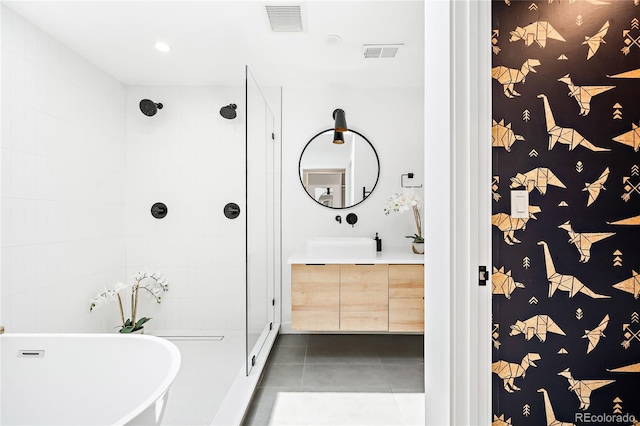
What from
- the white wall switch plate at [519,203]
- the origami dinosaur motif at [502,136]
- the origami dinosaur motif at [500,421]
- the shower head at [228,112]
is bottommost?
the origami dinosaur motif at [500,421]

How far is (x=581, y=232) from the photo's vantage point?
1168mm

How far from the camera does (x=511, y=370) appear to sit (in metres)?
1.16

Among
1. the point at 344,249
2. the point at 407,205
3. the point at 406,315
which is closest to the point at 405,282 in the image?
the point at 406,315

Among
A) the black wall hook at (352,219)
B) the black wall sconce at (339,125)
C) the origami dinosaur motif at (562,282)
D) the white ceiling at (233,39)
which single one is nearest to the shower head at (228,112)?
the white ceiling at (233,39)

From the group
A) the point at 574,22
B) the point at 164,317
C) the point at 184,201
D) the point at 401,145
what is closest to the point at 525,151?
the point at 574,22

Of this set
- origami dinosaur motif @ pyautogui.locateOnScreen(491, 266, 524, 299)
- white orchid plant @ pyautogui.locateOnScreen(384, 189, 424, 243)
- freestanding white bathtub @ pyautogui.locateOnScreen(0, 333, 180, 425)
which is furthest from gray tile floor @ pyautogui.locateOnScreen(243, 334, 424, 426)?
origami dinosaur motif @ pyautogui.locateOnScreen(491, 266, 524, 299)

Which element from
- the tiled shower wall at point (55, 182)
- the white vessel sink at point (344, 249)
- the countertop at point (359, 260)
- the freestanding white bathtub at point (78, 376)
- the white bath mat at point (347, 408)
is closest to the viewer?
the freestanding white bathtub at point (78, 376)

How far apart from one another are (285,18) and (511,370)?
211 centimetres

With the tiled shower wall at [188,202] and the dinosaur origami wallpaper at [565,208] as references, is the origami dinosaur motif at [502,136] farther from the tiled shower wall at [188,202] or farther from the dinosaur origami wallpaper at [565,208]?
the tiled shower wall at [188,202]

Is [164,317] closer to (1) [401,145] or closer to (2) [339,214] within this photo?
(2) [339,214]

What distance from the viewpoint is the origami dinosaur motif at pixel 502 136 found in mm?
1151

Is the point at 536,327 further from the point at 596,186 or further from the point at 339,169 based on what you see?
the point at 339,169

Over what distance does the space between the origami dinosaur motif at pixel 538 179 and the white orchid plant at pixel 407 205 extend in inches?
75.9

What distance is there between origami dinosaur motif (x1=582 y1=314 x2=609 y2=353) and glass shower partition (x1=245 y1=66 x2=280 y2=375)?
1760mm
